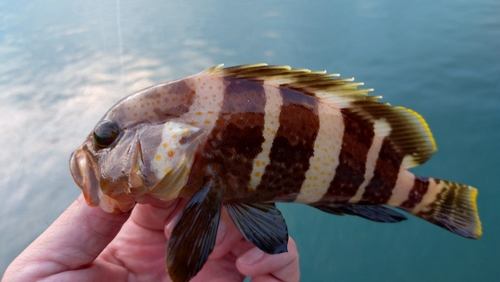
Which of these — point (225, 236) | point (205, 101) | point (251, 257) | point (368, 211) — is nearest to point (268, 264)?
point (251, 257)

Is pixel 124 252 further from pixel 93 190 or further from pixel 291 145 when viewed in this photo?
pixel 291 145

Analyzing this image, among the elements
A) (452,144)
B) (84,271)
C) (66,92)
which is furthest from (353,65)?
(84,271)

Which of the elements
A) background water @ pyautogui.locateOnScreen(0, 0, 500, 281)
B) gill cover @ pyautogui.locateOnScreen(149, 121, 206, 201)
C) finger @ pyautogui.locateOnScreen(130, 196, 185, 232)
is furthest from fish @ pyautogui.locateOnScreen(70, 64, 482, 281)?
background water @ pyautogui.locateOnScreen(0, 0, 500, 281)

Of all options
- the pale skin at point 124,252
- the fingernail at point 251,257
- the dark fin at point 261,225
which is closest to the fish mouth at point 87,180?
the pale skin at point 124,252

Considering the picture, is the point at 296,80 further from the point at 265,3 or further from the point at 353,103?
the point at 265,3

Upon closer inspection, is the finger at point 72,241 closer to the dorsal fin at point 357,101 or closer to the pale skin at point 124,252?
the pale skin at point 124,252

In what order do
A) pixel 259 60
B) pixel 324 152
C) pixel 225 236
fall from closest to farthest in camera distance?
pixel 324 152 → pixel 225 236 → pixel 259 60

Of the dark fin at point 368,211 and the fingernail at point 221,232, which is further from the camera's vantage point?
the fingernail at point 221,232
